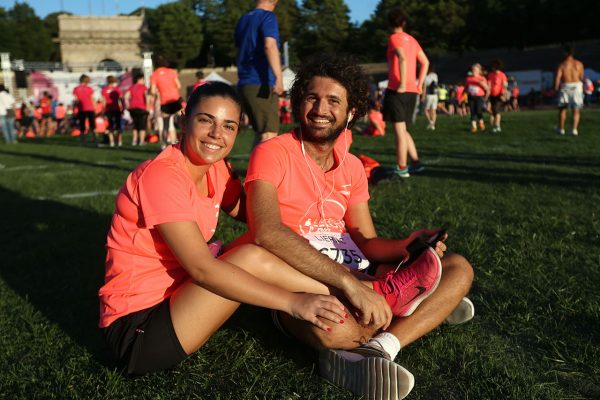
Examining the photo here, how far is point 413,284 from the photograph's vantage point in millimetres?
2387

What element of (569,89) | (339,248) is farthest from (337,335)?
(569,89)

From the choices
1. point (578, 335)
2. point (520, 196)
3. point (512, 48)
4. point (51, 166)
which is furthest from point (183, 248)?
point (512, 48)

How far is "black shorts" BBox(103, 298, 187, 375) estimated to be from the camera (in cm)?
228

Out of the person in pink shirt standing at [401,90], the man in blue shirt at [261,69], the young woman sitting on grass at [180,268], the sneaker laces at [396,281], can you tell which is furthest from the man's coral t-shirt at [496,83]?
the young woman sitting on grass at [180,268]

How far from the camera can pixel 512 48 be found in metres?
66.1

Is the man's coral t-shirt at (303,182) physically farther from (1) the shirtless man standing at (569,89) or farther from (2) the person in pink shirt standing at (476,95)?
(2) the person in pink shirt standing at (476,95)

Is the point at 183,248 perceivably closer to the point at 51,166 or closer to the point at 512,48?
the point at 51,166

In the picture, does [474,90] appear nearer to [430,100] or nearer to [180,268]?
[430,100]

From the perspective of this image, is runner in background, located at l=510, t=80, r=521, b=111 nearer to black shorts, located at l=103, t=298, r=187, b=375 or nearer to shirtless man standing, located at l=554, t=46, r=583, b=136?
shirtless man standing, located at l=554, t=46, r=583, b=136

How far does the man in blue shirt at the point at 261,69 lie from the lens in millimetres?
6035

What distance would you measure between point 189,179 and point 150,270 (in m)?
0.42

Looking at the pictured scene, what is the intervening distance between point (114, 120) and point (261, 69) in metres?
10.5

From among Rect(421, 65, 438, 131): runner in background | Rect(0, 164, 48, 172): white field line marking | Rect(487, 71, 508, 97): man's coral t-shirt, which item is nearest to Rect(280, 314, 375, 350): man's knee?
Rect(0, 164, 48, 172): white field line marking

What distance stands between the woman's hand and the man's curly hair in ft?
3.61
